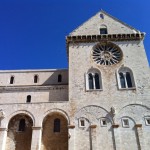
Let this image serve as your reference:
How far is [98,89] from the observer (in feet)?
78.2

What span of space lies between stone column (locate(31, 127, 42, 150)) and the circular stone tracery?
9859 millimetres

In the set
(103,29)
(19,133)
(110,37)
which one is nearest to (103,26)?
(103,29)

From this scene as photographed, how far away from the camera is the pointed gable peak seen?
28094 mm

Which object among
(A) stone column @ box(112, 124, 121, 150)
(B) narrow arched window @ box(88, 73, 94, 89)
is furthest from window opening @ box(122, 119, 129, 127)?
(B) narrow arched window @ box(88, 73, 94, 89)

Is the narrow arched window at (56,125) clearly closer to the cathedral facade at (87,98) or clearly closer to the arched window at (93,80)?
the cathedral facade at (87,98)

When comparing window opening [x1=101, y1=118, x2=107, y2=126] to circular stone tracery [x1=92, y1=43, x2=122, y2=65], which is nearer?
window opening [x1=101, y1=118, x2=107, y2=126]

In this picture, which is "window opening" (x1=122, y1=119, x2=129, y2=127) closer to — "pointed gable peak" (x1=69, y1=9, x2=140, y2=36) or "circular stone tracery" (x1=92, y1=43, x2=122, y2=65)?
"circular stone tracery" (x1=92, y1=43, x2=122, y2=65)

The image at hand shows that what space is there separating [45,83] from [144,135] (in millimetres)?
12668

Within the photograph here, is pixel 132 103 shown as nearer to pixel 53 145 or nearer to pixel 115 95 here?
pixel 115 95

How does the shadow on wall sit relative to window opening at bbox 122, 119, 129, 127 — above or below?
above

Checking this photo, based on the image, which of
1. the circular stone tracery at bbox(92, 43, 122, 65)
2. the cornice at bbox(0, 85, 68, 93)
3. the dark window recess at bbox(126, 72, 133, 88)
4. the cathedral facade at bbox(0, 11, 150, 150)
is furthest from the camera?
the circular stone tracery at bbox(92, 43, 122, 65)

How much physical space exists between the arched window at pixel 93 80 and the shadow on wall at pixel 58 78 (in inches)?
143

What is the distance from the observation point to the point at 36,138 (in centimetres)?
2070

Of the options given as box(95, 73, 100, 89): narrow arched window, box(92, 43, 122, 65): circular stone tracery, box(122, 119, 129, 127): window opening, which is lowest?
box(122, 119, 129, 127): window opening
